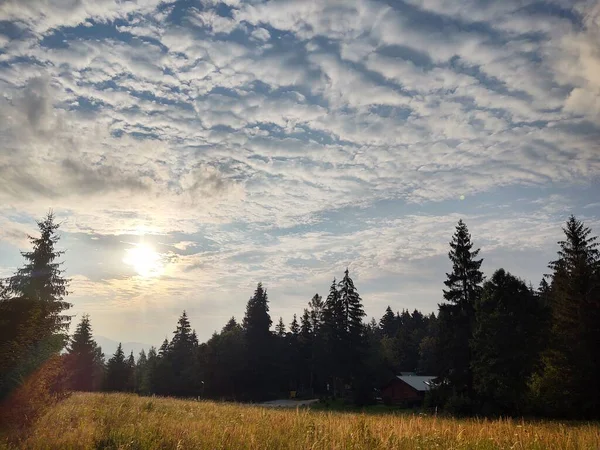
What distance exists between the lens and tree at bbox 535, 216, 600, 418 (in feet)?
87.0

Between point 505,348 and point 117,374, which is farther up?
point 505,348

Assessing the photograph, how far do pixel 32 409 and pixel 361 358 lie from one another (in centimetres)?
5218

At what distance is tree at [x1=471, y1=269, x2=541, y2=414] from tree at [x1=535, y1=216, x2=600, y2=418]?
187 cm

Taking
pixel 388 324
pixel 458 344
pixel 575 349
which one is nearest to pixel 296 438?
pixel 575 349

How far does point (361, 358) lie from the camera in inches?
2249

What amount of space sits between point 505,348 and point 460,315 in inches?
286

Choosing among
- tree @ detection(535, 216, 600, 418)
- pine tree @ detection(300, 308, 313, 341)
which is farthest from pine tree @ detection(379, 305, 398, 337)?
tree @ detection(535, 216, 600, 418)

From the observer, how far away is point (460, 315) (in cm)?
3866

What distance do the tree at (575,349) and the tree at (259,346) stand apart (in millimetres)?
45711

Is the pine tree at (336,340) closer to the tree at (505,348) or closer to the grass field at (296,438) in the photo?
the tree at (505,348)

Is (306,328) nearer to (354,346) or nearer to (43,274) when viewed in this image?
(354,346)

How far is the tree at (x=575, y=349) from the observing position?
26.5 metres

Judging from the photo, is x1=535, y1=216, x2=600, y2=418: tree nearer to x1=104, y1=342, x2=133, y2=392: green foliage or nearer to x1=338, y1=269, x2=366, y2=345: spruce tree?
x1=338, y1=269, x2=366, y2=345: spruce tree

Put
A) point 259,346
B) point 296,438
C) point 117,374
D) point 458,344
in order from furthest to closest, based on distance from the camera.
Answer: point 117,374 < point 259,346 < point 458,344 < point 296,438
